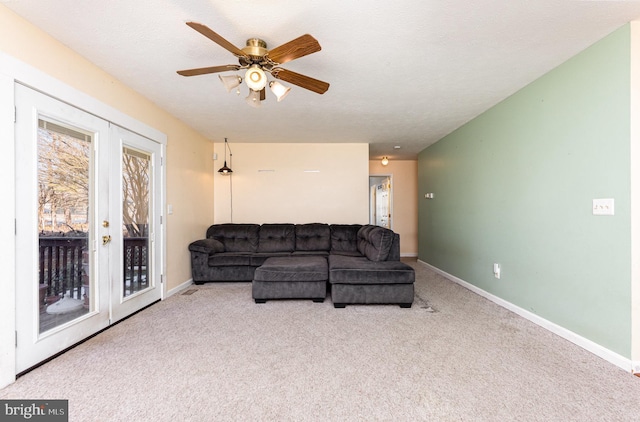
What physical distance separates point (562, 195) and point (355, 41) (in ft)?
7.51

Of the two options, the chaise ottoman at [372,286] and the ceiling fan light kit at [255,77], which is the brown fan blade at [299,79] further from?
the chaise ottoman at [372,286]

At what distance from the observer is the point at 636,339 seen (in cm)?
182

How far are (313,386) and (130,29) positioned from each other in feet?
9.25

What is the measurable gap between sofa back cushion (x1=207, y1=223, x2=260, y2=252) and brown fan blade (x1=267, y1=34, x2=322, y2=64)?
3.25m

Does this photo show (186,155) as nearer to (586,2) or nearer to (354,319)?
(354,319)

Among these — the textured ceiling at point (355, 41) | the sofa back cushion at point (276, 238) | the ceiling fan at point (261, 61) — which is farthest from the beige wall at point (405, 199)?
the ceiling fan at point (261, 61)

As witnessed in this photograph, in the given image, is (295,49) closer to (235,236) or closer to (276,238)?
(276,238)

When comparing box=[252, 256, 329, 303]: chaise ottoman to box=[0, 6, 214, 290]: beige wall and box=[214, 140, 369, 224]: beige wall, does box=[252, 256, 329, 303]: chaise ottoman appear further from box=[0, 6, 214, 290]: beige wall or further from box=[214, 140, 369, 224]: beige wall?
box=[214, 140, 369, 224]: beige wall

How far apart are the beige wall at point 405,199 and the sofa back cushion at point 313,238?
8.50 feet

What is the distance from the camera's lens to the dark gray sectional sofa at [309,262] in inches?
119

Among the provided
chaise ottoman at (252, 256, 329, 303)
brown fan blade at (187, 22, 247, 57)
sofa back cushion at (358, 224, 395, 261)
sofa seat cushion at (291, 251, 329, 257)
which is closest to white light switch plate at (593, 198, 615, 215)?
sofa back cushion at (358, 224, 395, 261)

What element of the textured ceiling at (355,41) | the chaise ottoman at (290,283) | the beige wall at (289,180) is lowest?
the chaise ottoman at (290,283)

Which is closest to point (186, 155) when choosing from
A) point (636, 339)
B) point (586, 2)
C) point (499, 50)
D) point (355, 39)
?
point (355, 39)

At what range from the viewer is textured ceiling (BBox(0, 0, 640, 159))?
170 cm
